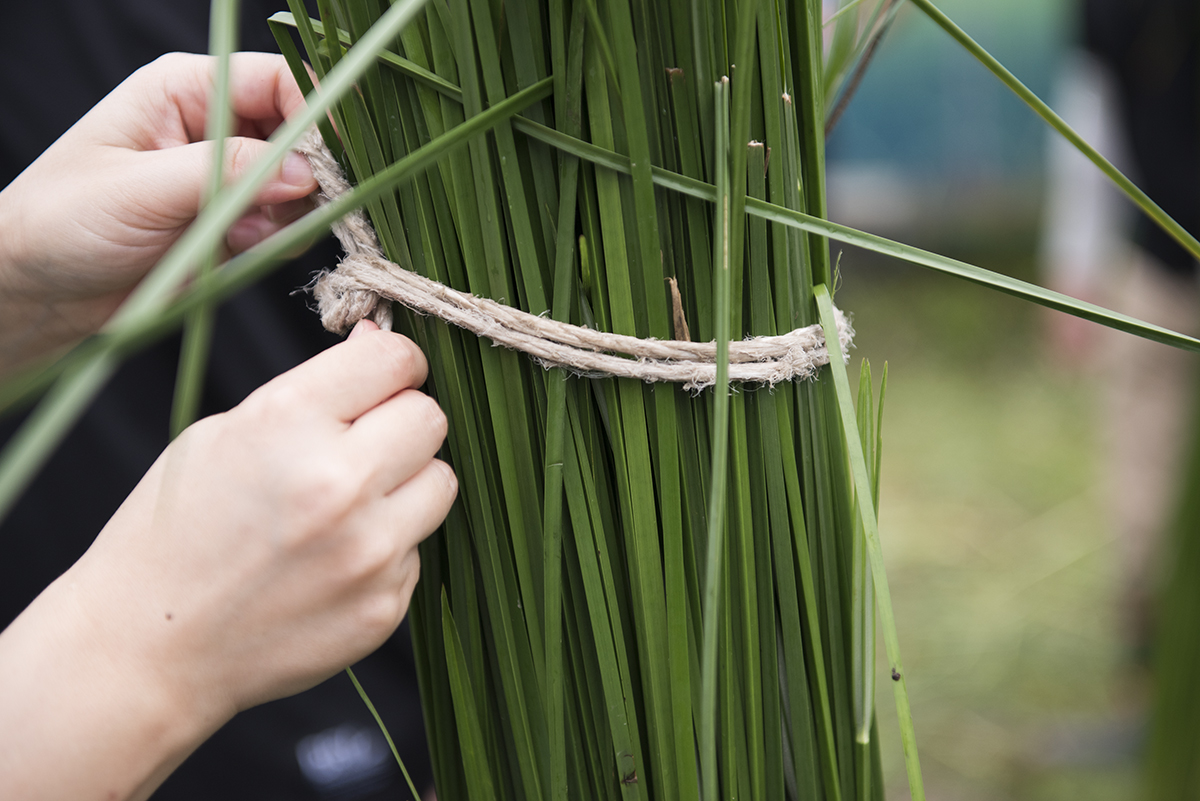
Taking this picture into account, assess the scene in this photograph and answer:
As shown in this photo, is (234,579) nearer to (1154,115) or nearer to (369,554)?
(369,554)

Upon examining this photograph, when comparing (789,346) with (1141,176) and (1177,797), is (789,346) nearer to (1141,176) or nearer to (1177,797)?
(1177,797)

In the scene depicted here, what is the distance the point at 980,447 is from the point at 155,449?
2.52 metres

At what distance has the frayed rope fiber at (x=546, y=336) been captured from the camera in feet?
1.00

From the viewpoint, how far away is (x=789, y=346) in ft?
1.05

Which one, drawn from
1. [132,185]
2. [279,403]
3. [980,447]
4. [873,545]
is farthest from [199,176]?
[980,447]

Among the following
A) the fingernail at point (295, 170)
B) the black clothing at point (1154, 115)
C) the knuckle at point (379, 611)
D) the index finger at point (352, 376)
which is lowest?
the knuckle at point (379, 611)

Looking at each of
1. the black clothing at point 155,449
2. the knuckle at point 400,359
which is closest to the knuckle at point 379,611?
the knuckle at point 400,359

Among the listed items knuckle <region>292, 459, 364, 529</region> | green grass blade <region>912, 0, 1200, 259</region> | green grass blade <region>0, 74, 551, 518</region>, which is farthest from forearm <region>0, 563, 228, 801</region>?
green grass blade <region>912, 0, 1200, 259</region>

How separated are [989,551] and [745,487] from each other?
2125 mm

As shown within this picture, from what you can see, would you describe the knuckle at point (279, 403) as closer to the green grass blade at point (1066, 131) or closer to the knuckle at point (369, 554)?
the knuckle at point (369, 554)

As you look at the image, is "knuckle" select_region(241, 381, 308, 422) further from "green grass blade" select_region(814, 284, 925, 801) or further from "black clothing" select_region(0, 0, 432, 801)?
"black clothing" select_region(0, 0, 432, 801)

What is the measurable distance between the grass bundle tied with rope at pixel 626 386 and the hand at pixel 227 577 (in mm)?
33

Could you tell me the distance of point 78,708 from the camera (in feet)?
1.05

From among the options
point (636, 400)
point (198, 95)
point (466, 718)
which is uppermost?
point (198, 95)
